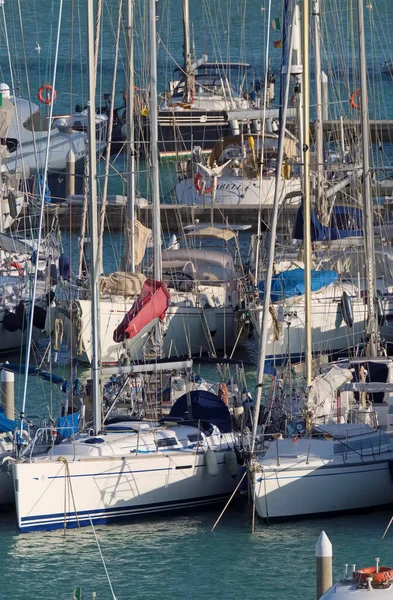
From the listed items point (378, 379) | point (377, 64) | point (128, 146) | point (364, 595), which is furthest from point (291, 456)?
point (377, 64)

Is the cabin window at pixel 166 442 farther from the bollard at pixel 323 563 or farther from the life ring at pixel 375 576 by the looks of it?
the life ring at pixel 375 576

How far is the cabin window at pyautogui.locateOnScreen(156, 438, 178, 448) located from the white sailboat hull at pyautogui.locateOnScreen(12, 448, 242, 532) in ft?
0.87

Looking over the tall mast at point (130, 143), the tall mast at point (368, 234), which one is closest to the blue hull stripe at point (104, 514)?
the tall mast at point (368, 234)

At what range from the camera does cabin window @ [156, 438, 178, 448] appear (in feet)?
90.7

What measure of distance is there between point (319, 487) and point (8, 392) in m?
6.79

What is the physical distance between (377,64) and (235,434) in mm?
67025

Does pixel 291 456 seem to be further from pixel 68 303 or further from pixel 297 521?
pixel 68 303

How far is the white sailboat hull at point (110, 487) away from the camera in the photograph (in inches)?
1052

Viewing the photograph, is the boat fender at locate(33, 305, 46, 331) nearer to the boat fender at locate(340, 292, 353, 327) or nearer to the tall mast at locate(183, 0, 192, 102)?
the boat fender at locate(340, 292, 353, 327)

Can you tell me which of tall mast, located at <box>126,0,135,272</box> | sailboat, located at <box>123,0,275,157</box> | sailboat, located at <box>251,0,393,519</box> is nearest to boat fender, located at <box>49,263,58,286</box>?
tall mast, located at <box>126,0,135,272</box>

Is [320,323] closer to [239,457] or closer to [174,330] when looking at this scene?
[174,330]

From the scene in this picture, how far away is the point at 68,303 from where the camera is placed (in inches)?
1522

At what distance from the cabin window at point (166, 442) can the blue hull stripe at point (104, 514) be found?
3.06 ft

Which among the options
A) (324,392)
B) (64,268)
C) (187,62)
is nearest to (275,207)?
(324,392)
